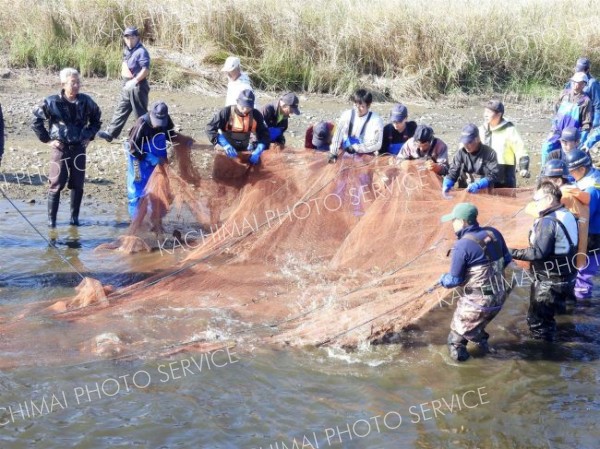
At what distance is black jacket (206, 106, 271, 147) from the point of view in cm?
884

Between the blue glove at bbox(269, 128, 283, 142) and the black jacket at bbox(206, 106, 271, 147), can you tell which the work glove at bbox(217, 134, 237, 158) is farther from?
the blue glove at bbox(269, 128, 283, 142)

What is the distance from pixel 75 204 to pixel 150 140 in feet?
4.80

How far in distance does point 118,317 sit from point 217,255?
1442mm

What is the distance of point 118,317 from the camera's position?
23.2ft

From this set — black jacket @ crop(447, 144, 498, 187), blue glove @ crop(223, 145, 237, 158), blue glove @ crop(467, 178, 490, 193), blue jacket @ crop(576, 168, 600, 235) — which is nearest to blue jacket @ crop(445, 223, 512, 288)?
blue glove @ crop(467, 178, 490, 193)

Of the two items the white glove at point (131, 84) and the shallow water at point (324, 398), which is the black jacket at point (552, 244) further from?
the white glove at point (131, 84)

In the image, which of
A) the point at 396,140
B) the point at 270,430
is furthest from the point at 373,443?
the point at 396,140

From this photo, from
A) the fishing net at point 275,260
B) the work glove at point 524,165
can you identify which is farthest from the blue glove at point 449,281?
the work glove at point 524,165

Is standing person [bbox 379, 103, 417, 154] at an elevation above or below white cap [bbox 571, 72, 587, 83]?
below

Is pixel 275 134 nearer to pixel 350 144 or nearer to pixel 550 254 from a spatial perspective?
pixel 350 144

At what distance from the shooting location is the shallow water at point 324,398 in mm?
5938

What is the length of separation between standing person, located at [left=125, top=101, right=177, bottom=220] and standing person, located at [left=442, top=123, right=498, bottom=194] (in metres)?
3.05

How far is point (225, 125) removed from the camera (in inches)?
352

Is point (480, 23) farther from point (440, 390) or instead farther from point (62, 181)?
point (440, 390)
